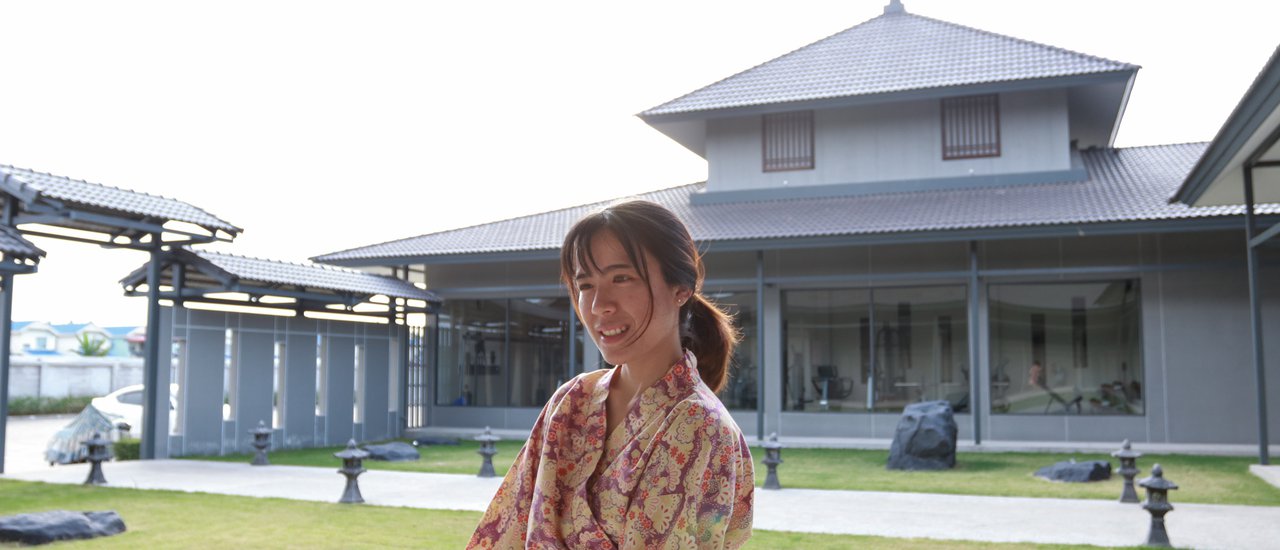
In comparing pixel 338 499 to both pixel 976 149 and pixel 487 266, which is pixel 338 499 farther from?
pixel 976 149

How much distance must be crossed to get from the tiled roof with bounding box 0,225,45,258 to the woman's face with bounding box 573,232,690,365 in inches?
512

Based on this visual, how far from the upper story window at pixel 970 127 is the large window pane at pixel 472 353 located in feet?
29.3

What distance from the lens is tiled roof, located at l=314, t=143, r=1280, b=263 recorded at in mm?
16719

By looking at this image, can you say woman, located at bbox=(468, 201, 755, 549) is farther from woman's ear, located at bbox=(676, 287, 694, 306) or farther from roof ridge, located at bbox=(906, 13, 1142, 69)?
roof ridge, located at bbox=(906, 13, 1142, 69)

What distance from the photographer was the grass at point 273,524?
848cm

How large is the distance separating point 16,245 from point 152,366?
273 cm

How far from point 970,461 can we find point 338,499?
28.4 feet

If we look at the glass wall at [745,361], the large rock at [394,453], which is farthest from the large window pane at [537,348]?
the large rock at [394,453]

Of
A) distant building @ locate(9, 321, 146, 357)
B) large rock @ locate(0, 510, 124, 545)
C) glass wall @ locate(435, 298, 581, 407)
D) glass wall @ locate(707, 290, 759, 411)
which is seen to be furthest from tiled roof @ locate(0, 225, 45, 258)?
distant building @ locate(9, 321, 146, 357)

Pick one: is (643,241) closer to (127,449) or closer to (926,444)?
(926,444)

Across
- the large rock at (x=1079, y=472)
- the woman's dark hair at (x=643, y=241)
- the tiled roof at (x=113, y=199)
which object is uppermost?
the tiled roof at (x=113, y=199)

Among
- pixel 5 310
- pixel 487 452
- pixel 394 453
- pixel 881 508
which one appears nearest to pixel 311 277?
pixel 394 453

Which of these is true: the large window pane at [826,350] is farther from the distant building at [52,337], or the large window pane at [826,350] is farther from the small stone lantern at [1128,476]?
the distant building at [52,337]

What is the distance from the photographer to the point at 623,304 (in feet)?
6.72
